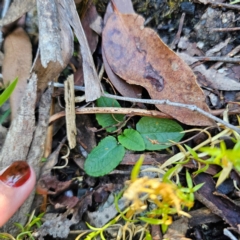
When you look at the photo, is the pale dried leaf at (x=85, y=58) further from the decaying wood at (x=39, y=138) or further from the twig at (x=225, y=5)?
the twig at (x=225, y=5)

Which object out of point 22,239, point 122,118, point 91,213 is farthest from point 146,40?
point 22,239

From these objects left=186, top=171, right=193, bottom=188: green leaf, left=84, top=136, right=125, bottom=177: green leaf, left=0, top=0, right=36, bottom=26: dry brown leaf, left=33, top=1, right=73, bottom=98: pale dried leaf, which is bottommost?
left=186, top=171, right=193, bottom=188: green leaf

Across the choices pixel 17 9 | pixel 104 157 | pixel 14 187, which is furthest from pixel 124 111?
pixel 17 9

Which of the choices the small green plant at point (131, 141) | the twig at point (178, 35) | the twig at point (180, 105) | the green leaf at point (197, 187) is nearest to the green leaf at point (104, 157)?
the small green plant at point (131, 141)

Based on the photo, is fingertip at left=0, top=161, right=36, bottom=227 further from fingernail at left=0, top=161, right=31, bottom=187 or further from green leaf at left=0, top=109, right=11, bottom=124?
green leaf at left=0, top=109, right=11, bottom=124

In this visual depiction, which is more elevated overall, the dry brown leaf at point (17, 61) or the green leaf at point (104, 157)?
the dry brown leaf at point (17, 61)

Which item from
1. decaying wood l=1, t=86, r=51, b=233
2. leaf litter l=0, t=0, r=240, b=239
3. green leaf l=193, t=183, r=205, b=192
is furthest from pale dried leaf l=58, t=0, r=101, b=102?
green leaf l=193, t=183, r=205, b=192

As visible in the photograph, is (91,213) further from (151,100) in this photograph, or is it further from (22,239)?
(151,100)

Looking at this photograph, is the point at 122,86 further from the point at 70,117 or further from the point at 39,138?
the point at 39,138
